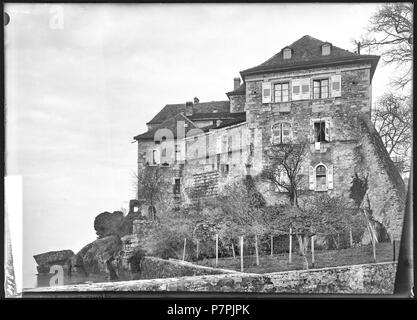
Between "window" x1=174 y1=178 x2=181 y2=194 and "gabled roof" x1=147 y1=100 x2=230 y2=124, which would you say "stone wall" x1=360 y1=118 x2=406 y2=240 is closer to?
"gabled roof" x1=147 y1=100 x2=230 y2=124

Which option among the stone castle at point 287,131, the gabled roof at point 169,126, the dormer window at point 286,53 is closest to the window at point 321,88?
the stone castle at point 287,131

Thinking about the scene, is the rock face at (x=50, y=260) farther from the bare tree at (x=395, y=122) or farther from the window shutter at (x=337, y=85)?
the bare tree at (x=395, y=122)

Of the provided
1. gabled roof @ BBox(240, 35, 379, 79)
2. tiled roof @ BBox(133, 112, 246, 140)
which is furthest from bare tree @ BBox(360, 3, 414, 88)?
tiled roof @ BBox(133, 112, 246, 140)

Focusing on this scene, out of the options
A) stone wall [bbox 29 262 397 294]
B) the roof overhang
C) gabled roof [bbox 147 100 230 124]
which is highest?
the roof overhang

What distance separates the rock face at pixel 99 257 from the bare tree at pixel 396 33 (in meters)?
3.25

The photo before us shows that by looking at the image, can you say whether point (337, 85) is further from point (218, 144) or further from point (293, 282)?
point (293, 282)

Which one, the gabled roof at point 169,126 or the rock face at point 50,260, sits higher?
the gabled roof at point 169,126

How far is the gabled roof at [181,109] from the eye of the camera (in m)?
6.73

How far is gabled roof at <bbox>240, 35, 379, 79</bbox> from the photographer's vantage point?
21.5ft

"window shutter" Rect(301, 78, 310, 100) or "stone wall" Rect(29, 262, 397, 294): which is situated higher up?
"window shutter" Rect(301, 78, 310, 100)

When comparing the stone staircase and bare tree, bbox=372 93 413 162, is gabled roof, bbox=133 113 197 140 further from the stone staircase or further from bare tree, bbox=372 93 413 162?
bare tree, bbox=372 93 413 162

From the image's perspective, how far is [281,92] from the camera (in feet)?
22.2

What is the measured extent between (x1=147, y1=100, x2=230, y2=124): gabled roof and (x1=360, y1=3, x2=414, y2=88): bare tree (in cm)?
161

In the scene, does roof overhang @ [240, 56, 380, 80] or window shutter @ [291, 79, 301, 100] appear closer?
roof overhang @ [240, 56, 380, 80]
